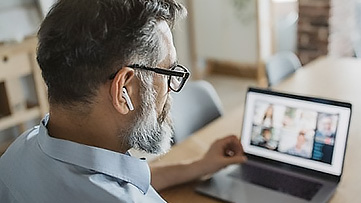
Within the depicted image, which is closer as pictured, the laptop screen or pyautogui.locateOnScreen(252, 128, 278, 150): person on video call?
the laptop screen

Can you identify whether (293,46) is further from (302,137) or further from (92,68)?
(92,68)

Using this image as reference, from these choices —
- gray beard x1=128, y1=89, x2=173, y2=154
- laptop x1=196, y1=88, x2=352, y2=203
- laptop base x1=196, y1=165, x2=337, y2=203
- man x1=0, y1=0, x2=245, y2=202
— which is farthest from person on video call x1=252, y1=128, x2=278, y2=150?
man x1=0, y1=0, x2=245, y2=202

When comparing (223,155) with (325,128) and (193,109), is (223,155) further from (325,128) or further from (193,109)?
(193,109)

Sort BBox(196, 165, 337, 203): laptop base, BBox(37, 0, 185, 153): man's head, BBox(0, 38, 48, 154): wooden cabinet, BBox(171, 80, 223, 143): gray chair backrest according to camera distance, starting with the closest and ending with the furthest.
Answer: BBox(37, 0, 185, 153): man's head → BBox(196, 165, 337, 203): laptop base → BBox(171, 80, 223, 143): gray chair backrest → BBox(0, 38, 48, 154): wooden cabinet

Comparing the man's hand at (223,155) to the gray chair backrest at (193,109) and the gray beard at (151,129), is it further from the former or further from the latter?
the gray chair backrest at (193,109)

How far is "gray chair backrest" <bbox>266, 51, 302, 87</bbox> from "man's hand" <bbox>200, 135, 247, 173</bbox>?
3.54 feet

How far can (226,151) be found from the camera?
1476 mm

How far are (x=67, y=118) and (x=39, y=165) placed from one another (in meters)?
0.11

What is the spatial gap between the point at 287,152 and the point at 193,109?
2.10ft

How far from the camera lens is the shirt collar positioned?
3.09ft

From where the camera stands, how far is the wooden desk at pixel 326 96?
1.37 metres

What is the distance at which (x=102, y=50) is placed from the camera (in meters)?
0.91

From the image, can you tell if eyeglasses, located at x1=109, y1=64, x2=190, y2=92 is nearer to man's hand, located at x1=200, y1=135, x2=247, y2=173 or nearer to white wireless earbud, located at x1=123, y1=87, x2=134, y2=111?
white wireless earbud, located at x1=123, y1=87, x2=134, y2=111

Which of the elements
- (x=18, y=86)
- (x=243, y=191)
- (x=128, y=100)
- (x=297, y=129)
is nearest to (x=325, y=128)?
(x=297, y=129)
